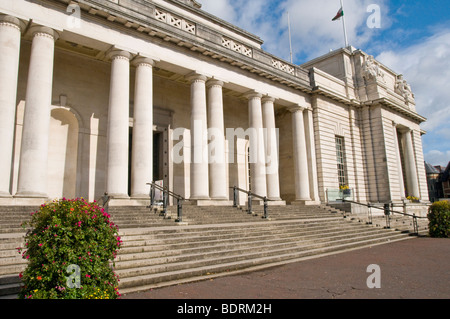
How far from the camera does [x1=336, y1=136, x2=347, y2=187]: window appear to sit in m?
22.9

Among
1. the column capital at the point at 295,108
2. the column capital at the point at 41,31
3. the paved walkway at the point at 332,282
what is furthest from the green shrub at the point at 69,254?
the column capital at the point at 295,108

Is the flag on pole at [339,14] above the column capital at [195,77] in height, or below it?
above

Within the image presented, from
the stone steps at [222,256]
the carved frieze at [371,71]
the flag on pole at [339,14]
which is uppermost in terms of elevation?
the flag on pole at [339,14]

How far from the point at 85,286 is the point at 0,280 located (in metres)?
2.39

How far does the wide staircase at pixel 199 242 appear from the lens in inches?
263

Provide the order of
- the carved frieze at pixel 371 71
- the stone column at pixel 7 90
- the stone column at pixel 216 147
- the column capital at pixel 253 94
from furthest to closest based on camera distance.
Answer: the carved frieze at pixel 371 71
the column capital at pixel 253 94
the stone column at pixel 216 147
the stone column at pixel 7 90

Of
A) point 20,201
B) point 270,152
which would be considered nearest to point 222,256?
point 20,201

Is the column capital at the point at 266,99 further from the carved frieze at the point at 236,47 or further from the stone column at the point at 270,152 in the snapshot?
the carved frieze at the point at 236,47

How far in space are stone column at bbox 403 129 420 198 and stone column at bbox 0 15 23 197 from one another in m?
28.4

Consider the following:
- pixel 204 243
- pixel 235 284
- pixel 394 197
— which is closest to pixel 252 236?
pixel 204 243

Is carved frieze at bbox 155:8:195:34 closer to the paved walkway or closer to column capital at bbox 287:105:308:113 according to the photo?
column capital at bbox 287:105:308:113

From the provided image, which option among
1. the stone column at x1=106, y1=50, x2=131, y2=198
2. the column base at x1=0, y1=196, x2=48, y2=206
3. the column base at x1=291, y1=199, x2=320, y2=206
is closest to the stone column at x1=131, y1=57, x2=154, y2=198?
the stone column at x1=106, y1=50, x2=131, y2=198

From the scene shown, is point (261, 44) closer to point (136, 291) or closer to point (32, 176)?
point (32, 176)

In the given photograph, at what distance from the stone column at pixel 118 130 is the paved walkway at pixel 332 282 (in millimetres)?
7292
